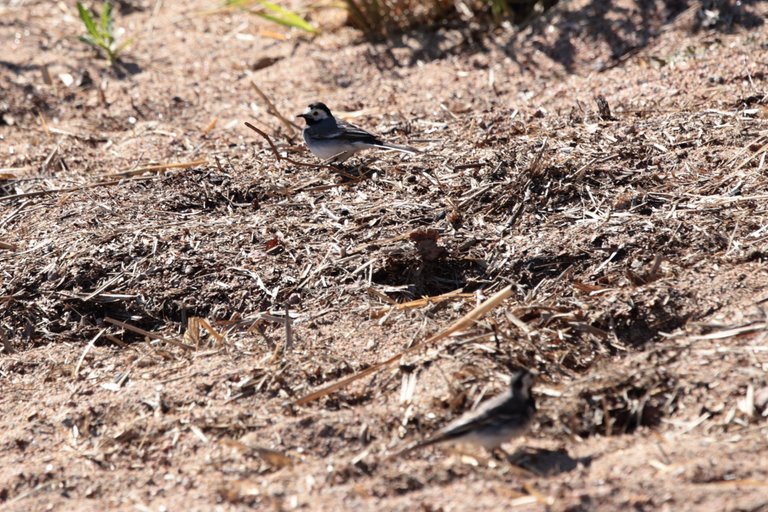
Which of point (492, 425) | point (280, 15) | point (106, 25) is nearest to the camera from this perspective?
point (492, 425)

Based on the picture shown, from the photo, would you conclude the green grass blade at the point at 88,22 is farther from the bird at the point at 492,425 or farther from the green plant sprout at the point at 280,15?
the bird at the point at 492,425

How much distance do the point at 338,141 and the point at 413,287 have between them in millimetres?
1627

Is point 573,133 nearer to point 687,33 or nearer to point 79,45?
point 687,33

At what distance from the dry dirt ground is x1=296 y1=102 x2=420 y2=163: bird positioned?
0.13m

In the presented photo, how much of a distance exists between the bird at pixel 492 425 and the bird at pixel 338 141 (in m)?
2.74

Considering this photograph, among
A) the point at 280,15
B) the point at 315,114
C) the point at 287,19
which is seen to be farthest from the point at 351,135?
the point at 280,15

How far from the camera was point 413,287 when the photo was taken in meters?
5.27

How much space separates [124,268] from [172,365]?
3.29 ft

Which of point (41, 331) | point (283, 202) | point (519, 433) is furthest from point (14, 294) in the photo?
point (519, 433)

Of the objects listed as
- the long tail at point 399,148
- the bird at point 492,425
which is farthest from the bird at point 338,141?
the bird at point 492,425

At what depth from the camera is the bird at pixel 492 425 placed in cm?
389

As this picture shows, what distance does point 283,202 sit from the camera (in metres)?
6.16

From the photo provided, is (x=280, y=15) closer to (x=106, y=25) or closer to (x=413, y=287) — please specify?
(x=106, y=25)

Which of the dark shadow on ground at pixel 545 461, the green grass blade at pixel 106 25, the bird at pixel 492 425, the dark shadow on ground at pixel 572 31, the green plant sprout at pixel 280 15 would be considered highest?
the dark shadow on ground at pixel 572 31
